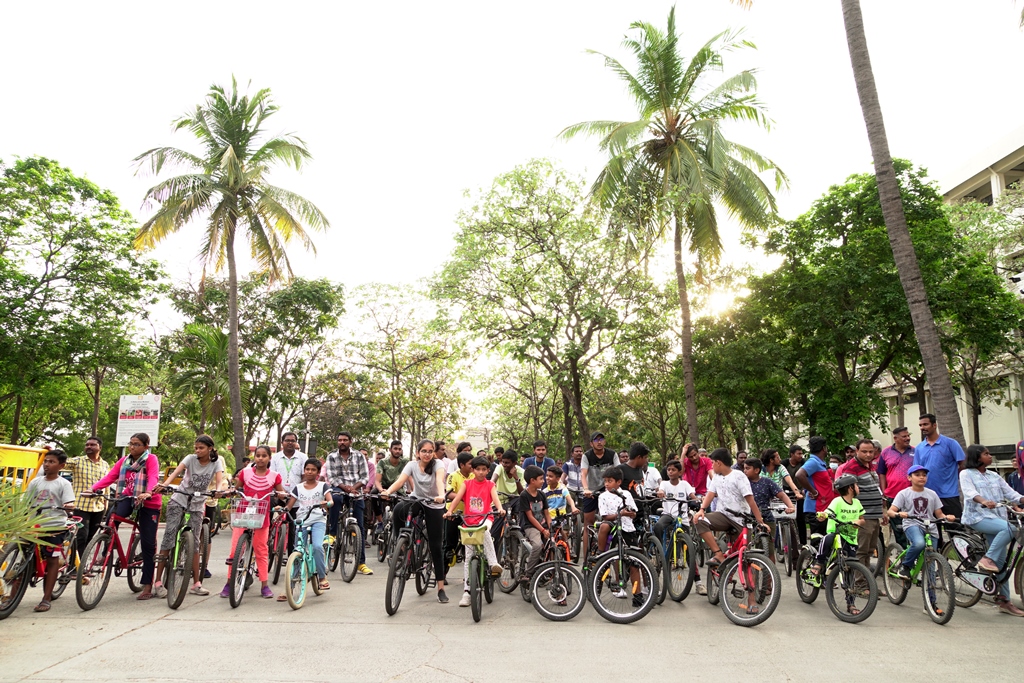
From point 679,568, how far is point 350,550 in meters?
4.70

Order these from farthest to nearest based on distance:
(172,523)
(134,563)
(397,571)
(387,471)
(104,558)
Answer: (387,471), (134,563), (172,523), (104,558), (397,571)

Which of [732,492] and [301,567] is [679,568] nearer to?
[732,492]

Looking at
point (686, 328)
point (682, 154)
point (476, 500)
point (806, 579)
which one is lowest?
point (806, 579)

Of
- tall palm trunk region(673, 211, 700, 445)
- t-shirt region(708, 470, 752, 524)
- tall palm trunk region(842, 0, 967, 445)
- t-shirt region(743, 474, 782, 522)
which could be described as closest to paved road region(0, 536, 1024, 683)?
t-shirt region(708, 470, 752, 524)

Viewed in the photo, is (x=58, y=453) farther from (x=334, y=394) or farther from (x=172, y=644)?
(x=334, y=394)

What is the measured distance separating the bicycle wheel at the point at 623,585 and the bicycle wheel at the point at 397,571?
2.04m

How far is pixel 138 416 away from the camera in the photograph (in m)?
17.8

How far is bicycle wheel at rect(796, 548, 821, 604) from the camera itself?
9015mm

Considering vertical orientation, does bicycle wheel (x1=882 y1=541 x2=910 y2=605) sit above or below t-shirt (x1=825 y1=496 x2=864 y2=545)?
below

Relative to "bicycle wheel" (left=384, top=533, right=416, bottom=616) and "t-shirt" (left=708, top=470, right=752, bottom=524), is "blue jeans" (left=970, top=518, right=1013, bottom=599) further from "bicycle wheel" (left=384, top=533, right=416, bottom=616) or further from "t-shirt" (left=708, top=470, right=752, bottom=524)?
"bicycle wheel" (left=384, top=533, right=416, bottom=616)

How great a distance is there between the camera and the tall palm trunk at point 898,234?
11.5m

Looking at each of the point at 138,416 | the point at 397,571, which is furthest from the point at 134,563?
the point at 138,416

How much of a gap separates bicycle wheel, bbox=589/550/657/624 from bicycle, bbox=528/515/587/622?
0.16 metres

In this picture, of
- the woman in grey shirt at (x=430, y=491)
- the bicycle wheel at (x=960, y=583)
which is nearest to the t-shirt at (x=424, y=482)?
the woman in grey shirt at (x=430, y=491)
